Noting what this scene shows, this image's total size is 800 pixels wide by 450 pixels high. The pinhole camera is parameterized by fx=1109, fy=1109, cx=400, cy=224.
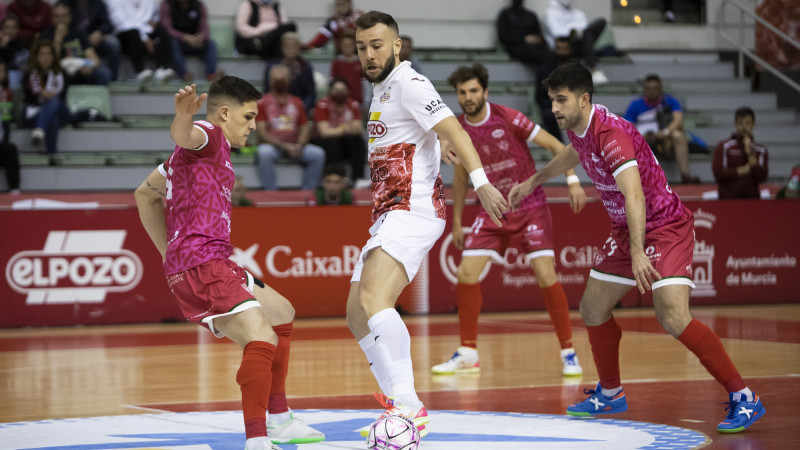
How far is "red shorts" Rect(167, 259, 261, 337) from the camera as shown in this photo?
212 inches

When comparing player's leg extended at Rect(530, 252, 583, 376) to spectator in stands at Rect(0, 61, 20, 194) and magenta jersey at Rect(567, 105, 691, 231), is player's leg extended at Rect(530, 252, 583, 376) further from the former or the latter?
spectator in stands at Rect(0, 61, 20, 194)

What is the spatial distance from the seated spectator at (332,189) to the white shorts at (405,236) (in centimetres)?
814

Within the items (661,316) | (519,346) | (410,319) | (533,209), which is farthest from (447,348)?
(661,316)

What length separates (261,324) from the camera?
5.38m

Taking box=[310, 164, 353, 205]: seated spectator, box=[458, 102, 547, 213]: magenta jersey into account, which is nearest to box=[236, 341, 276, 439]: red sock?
box=[458, 102, 547, 213]: magenta jersey

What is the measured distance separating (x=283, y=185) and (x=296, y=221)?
201cm

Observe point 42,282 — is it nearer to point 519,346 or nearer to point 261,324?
point 519,346

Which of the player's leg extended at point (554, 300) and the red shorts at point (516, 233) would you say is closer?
the player's leg extended at point (554, 300)

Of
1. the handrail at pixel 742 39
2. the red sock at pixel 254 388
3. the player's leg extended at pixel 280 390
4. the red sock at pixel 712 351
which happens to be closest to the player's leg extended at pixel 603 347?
the red sock at pixel 712 351

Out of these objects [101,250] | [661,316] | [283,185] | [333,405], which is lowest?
[333,405]

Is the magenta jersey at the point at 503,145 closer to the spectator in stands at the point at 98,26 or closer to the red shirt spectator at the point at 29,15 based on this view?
the spectator in stands at the point at 98,26

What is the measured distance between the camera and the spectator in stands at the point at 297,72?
16203 mm

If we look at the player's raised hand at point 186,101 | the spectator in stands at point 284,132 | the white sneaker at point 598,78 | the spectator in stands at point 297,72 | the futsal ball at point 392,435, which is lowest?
the futsal ball at point 392,435

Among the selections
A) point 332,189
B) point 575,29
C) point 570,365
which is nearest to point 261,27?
point 332,189
